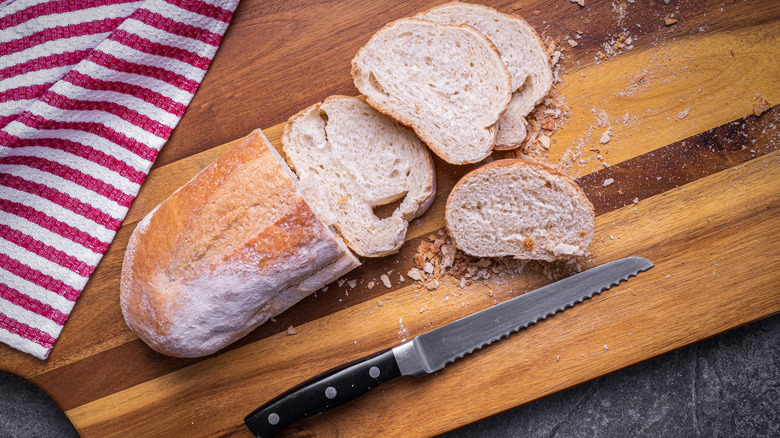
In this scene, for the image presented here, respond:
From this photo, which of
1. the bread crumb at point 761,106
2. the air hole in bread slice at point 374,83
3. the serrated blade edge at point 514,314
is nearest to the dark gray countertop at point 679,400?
the serrated blade edge at point 514,314

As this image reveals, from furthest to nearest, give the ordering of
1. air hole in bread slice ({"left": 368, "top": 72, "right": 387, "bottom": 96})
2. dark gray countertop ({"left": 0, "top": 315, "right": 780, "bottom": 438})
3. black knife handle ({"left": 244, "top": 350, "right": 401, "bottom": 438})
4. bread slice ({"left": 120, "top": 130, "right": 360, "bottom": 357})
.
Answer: dark gray countertop ({"left": 0, "top": 315, "right": 780, "bottom": 438}) → air hole in bread slice ({"left": 368, "top": 72, "right": 387, "bottom": 96}) → black knife handle ({"left": 244, "top": 350, "right": 401, "bottom": 438}) → bread slice ({"left": 120, "top": 130, "right": 360, "bottom": 357})

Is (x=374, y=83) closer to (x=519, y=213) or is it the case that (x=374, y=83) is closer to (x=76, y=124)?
(x=519, y=213)

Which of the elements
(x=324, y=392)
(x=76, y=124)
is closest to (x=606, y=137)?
(x=324, y=392)

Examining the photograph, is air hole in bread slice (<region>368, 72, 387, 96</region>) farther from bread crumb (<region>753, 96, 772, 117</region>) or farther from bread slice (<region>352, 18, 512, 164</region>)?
bread crumb (<region>753, 96, 772, 117</region>)

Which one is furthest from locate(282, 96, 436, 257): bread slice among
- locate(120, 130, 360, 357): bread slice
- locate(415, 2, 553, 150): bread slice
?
locate(415, 2, 553, 150): bread slice

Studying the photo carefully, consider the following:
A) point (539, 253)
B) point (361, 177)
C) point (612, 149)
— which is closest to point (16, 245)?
point (361, 177)

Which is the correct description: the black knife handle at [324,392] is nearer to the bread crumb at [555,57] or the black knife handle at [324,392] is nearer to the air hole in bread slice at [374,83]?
the air hole in bread slice at [374,83]

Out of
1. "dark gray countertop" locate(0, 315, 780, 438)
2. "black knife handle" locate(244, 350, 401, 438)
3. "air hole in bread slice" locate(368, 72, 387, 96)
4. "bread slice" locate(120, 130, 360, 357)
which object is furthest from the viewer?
"dark gray countertop" locate(0, 315, 780, 438)
